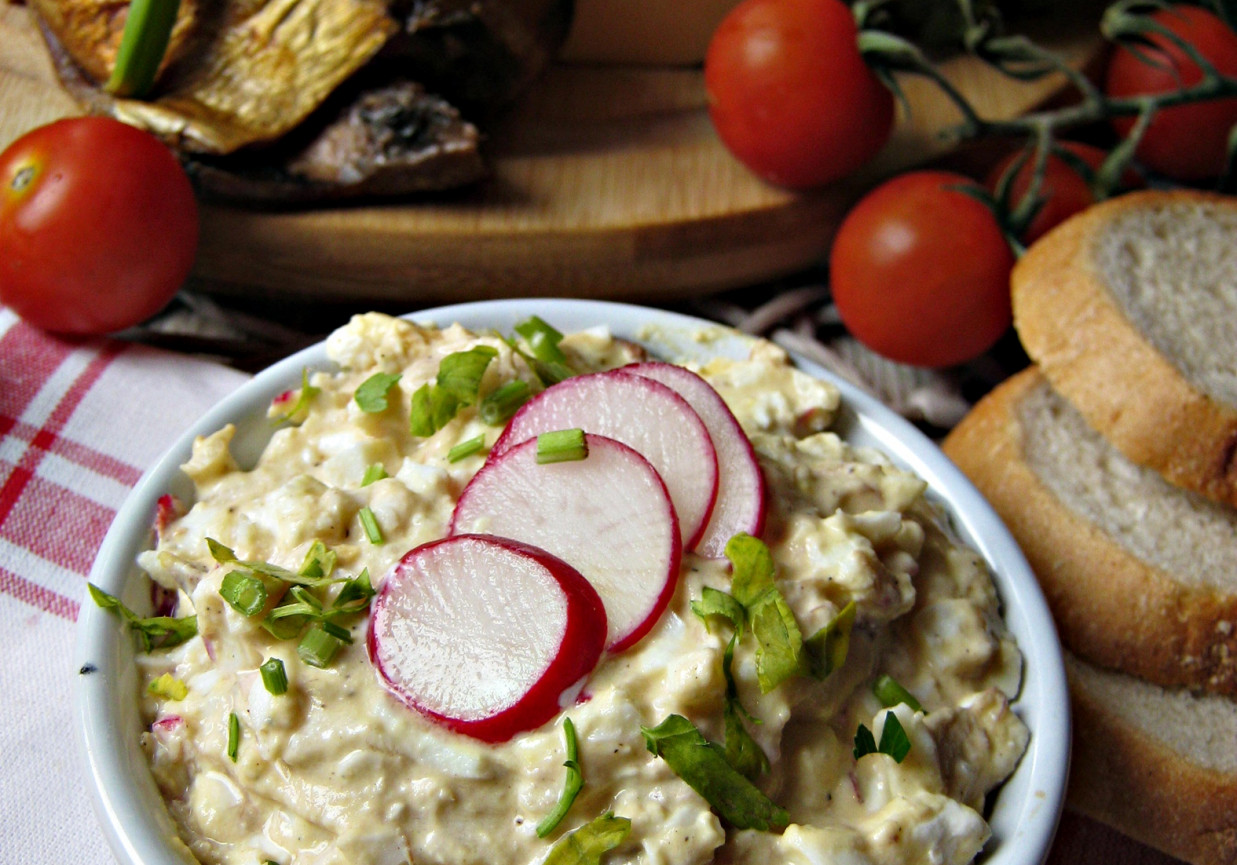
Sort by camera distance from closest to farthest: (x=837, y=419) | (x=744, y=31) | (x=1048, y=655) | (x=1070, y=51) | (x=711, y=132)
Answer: (x=1048, y=655) < (x=837, y=419) < (x=744, y=31) < (x=711, y=132) < (x=1070, y=51)

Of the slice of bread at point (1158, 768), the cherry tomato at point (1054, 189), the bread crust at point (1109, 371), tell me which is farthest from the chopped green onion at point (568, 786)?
the cherry tomato at point (1054, 189)

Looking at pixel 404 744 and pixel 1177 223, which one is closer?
pixel 404 744

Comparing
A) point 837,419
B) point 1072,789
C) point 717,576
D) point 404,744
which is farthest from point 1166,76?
point 404,744

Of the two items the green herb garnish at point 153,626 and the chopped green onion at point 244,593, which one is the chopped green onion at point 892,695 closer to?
the chopped green onion at point 244,593

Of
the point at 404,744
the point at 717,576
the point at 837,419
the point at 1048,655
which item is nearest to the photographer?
the point at 404,744

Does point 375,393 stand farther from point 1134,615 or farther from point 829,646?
point 1134,615

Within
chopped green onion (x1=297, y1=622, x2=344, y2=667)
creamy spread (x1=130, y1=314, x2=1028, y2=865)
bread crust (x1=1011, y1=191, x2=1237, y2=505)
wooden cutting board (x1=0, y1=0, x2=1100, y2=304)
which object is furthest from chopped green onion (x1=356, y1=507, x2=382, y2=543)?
bread crust (x1=1011, y1=191, x2=1237, y2=505)

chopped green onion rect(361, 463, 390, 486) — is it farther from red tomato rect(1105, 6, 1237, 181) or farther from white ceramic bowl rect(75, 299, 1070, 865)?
red tomato rect(1105, 6, 1237, 181)

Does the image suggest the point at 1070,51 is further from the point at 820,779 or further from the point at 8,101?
the point at 8,101
